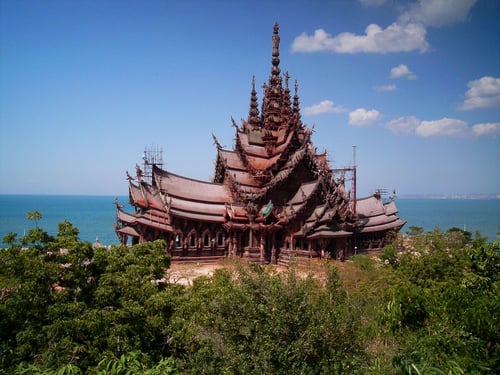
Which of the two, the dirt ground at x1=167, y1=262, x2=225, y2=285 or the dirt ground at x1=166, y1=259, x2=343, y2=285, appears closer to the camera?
the dirt ground at x1=166, y1=259, x2=343, y2=285

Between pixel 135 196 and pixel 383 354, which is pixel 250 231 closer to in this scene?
pixel 135 196

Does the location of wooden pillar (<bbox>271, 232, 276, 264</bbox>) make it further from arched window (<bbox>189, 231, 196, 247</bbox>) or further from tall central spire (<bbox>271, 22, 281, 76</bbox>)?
tall central spire (<bbox>271, 22, 281, 76</bbox>)

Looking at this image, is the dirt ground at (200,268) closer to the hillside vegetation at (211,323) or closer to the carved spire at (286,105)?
the hillside vegetation at (211,323)

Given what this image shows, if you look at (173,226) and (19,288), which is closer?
(19,288)

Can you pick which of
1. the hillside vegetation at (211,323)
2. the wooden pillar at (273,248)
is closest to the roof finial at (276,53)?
the wooden pillar at (273,248)

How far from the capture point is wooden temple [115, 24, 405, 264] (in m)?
28.8

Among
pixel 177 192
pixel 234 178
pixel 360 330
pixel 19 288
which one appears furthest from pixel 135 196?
pixel 360 330

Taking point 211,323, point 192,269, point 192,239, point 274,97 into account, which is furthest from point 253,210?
point 211,323

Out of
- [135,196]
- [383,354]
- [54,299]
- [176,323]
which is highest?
[135,196]

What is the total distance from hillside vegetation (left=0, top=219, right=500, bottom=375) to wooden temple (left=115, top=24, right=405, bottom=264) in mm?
16102

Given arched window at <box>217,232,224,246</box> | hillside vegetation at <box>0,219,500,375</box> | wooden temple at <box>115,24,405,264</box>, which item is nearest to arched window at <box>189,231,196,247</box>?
wooden temple at <box>115,24,405,264</box>

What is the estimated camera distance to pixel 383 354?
33.5ft

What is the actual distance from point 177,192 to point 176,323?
20639 mm

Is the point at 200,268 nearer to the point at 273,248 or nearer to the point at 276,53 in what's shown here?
the point at 273,248
